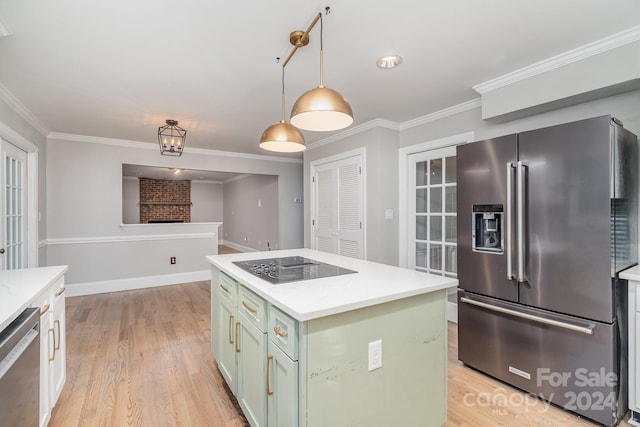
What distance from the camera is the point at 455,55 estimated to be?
2.22 m

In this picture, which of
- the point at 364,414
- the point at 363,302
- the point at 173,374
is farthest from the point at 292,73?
the point at 173,374

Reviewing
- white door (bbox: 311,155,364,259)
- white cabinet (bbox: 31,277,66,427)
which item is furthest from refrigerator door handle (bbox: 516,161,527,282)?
white cabinet (bbox: 31,277,66,427)

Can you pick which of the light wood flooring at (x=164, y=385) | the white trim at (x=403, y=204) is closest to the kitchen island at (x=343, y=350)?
the light wood flooring at (x=164, y=385)

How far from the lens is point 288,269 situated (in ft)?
6.61

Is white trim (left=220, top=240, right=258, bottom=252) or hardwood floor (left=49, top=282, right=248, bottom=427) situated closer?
hardwood floor (left=49, top=282, right=248, bottom=427)

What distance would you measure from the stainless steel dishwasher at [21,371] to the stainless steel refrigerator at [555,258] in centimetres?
260

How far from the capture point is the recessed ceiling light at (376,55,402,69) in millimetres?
2225

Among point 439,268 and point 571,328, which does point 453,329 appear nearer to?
point 439,268

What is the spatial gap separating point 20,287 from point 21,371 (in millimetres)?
567

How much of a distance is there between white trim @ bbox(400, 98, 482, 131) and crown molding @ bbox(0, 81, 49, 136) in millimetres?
3967

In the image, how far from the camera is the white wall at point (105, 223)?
4.28 metres

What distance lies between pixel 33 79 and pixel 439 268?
421cm

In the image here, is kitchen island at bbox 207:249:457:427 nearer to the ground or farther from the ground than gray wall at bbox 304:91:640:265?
nearer to the ground

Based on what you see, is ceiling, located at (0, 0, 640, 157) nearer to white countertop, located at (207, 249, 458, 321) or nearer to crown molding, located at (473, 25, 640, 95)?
crown molding, located at (473, 25, 640, 95)
